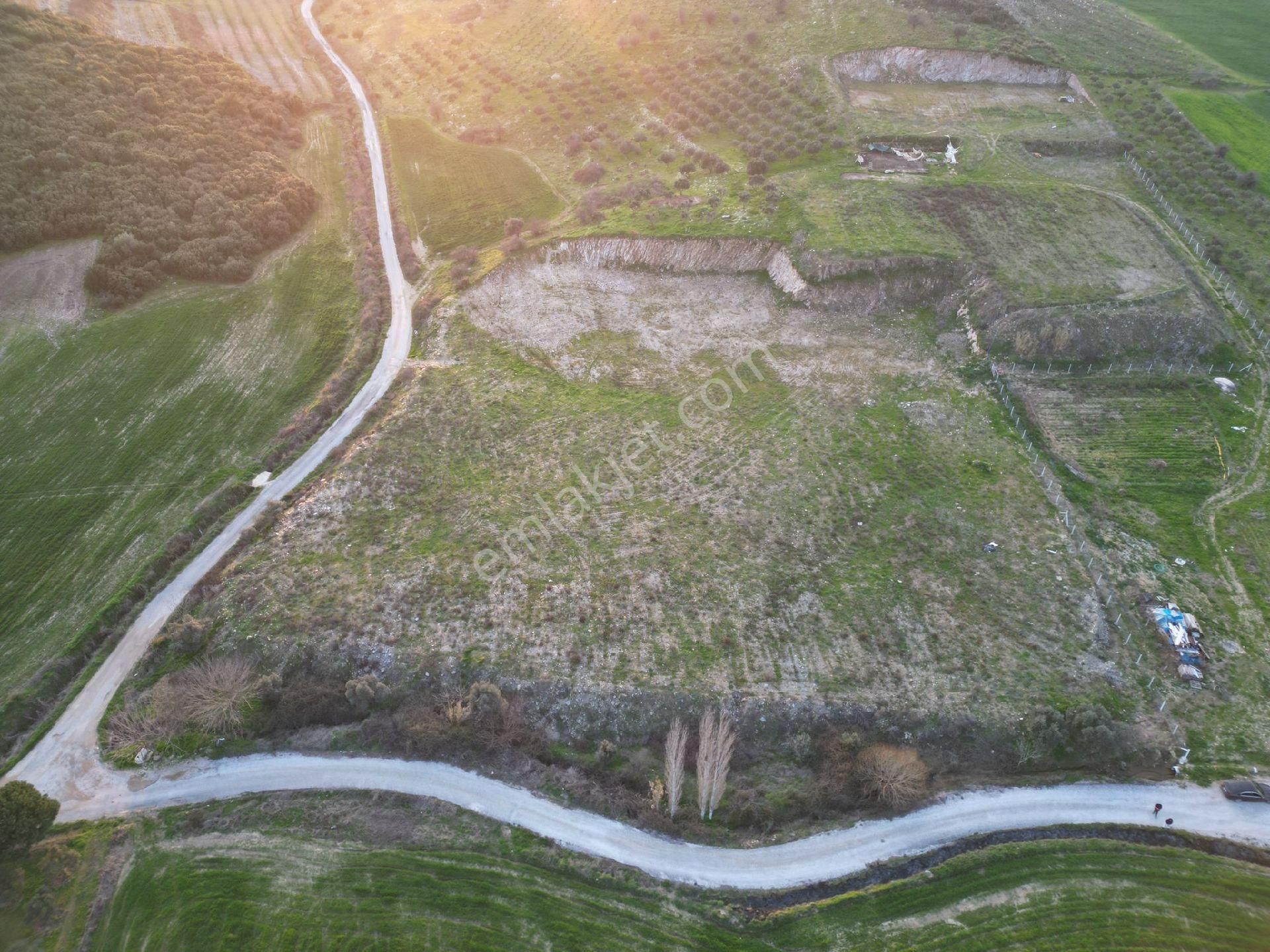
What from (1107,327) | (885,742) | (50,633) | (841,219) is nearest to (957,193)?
(841,219)

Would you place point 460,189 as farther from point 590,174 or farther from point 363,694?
point 363,694

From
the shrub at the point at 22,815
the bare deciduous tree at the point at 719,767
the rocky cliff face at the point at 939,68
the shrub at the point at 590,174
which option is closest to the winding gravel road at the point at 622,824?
the bare deciduous tree at the point at 719,767

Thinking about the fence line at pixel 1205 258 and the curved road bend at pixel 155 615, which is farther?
the fence line at pixel 1205 258

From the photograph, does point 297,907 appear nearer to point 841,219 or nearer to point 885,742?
point 885,742

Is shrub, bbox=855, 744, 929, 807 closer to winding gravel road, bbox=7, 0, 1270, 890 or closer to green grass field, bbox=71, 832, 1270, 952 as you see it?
winding gravel road, bbox=7, 0, 1270, 890

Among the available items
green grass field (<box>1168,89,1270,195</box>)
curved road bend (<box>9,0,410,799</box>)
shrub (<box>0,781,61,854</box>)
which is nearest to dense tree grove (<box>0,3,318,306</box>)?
curved road bend (<box>9,0,410,799</box>)

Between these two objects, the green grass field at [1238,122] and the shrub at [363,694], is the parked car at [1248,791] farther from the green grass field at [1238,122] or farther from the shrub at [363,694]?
the green grass field at [1238,122]
